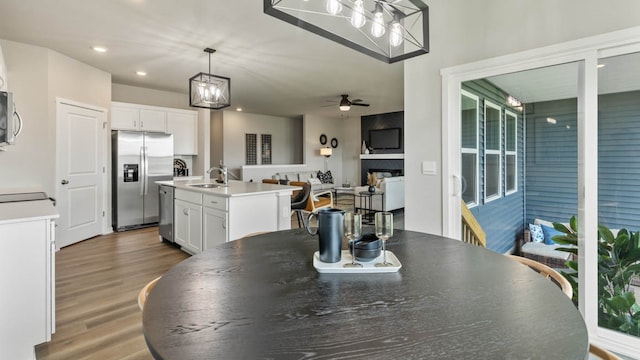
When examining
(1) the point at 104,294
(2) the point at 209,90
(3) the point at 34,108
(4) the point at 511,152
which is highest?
(2) the point at 209,90

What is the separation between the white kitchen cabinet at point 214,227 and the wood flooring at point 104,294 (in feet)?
1.84

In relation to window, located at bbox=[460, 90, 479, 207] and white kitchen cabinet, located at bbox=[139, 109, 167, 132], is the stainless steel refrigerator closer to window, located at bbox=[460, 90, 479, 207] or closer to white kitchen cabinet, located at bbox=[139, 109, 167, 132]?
white kitchen cabinet, located at bbox=[139, 109, 167, 132]

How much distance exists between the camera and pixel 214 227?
3.40 m

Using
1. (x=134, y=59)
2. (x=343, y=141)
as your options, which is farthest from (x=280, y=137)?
(x=134, y=59)

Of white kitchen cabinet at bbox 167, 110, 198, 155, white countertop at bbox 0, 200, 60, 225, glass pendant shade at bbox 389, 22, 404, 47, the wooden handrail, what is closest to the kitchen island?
white countertop at bbox 0, 200, 60, 225

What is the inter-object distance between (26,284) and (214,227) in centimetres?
167

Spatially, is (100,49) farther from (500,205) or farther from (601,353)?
(601,353)

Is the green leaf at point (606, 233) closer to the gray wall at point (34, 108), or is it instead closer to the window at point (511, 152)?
the window at point (511, 152)

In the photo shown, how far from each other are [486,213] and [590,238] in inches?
39.1

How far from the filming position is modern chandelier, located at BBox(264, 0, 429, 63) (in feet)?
4.37

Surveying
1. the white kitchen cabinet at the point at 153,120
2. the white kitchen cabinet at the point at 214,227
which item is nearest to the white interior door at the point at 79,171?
the white kitchen cabinet at the point at 153,120

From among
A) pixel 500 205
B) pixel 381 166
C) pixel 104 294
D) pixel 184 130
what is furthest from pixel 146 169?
pixel 381 166

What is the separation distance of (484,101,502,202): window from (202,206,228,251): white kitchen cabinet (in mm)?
2507

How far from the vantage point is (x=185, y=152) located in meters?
6.33
